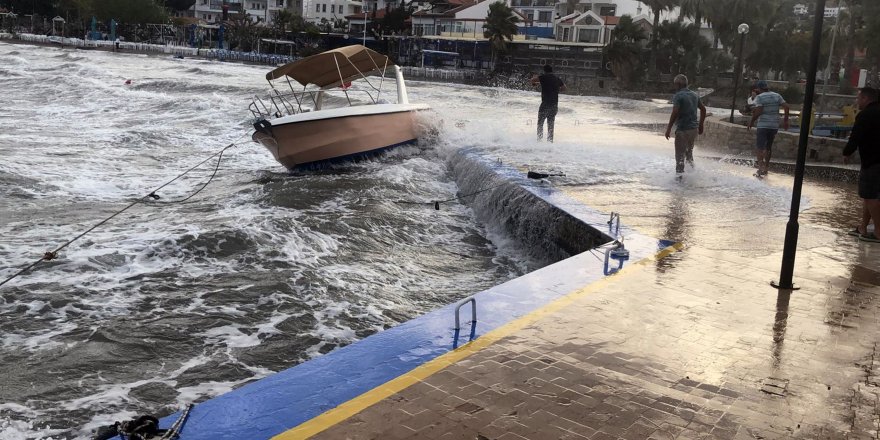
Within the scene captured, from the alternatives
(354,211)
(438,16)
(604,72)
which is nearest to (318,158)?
(354,211)

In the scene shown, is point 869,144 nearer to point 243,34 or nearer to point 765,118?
point 765,118

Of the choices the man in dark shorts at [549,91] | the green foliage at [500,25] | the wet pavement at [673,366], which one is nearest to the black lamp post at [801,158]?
the wet pavement at [673,366]

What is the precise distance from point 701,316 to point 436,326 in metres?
2.03

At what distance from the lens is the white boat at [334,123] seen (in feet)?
53.2

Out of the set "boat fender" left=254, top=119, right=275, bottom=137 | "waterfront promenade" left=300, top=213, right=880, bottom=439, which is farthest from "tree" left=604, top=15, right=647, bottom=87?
"waterfront promenade" left=300, top=213, right=880, bottom=439

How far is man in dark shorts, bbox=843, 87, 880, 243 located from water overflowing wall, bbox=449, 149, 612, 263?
2749 mm

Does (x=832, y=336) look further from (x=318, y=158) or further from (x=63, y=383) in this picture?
(x=318, y=158)

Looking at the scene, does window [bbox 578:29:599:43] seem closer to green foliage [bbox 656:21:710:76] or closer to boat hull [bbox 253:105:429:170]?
green foliage [bbox 656:21:710:76]

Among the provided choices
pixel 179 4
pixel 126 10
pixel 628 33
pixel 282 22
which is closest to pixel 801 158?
pixel 628 33

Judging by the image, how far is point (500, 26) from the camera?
76438 millimetres

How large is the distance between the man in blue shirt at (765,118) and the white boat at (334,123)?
8014 millimetres

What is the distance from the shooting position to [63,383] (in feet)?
19.3

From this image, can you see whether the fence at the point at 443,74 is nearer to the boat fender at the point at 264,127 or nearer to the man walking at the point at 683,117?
the boat fender at the point at 264,127

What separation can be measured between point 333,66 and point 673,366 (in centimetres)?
1455
